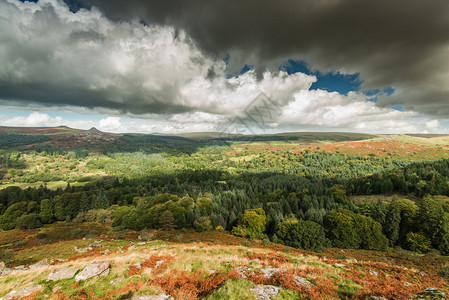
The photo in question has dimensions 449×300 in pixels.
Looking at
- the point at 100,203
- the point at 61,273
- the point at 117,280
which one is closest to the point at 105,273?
the point at 117,280

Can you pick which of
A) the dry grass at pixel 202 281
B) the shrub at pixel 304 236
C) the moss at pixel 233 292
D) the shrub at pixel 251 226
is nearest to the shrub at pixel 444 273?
the dry grass at pixel 202 281

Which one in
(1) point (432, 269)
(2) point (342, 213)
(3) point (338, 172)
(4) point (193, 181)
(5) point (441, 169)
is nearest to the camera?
(1) point (432, 269)

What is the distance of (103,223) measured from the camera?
6406 centimetres

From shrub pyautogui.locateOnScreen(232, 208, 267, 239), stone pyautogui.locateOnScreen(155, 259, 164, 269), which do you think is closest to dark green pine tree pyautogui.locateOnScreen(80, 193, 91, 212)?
shrub pyautogui.locateOnScreen(232, 208, 267, 239)

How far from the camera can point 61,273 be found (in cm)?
1648

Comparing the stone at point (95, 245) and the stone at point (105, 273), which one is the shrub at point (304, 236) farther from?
the stone at point (95, 245)

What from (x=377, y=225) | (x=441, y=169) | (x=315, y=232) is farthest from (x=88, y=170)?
(x=441, y=169)

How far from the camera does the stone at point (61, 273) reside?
15.8 meters

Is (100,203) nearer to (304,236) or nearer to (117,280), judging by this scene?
(117,280)

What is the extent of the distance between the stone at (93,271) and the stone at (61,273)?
1.35m

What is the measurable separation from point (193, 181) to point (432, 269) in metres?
133

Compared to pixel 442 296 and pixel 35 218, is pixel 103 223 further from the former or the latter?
pixel 442 296

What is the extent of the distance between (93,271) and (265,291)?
16.9 meters

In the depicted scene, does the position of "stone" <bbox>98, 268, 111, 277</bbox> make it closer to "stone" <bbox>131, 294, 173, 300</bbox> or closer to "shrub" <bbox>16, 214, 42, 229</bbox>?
"stone" <bbox>131, 294, 173, 300</bbox>
